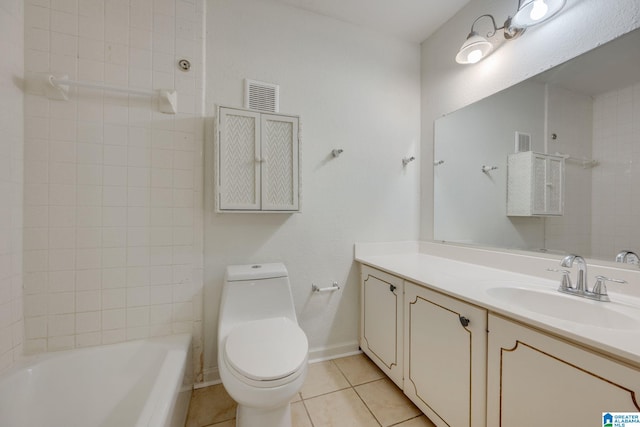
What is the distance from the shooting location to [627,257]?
3.37ft

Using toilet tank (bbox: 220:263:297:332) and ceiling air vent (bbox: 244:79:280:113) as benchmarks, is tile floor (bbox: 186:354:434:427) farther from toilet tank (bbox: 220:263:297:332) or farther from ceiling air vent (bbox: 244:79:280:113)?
ceiling air vent (bbox: 244:79:280:113)

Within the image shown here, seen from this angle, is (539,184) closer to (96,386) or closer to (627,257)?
(627,257)

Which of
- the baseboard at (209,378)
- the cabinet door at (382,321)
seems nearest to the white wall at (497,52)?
the cabinet door at (382,321)

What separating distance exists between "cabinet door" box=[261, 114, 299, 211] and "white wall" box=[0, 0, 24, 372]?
116cm

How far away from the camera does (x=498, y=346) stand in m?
0.91

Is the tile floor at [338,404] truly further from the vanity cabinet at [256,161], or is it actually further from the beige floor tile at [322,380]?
the vanity cabinet at [256,161]

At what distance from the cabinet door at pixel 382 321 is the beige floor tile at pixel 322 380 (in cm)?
28

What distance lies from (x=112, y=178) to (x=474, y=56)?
2299 mm

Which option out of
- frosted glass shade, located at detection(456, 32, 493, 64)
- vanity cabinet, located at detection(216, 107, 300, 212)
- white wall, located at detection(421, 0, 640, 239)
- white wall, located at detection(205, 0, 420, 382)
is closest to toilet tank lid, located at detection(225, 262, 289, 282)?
white wall, located at detection(205, 0, 420, 382)

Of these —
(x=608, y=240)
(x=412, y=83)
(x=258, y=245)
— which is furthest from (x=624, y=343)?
(x=412, y=83)

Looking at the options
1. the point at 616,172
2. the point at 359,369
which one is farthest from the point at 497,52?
the point at 359,369

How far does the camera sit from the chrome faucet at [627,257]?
1006mm

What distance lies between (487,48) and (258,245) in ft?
6.30

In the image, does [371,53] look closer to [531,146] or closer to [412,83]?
[412,83]
